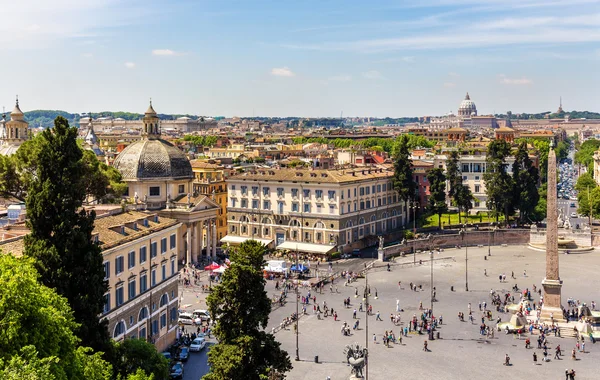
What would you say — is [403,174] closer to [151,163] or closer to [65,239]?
[151,163]

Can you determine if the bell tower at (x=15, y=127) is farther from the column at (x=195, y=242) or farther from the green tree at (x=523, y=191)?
the green tree at (x=523, y=191)

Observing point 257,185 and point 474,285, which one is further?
point 257,185

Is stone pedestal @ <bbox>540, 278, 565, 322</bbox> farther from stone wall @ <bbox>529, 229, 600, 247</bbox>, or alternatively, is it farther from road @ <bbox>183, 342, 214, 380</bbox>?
stone wall @ <bbox>529, 229, 600, 247</bbox>

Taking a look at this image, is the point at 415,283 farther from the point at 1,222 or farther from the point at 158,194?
the point at 1,222

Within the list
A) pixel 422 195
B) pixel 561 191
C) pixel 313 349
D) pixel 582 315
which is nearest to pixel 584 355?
pixel 582 315

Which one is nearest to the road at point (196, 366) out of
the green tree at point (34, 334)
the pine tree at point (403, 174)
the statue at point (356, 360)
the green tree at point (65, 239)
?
the green tree at point (65, 239)
